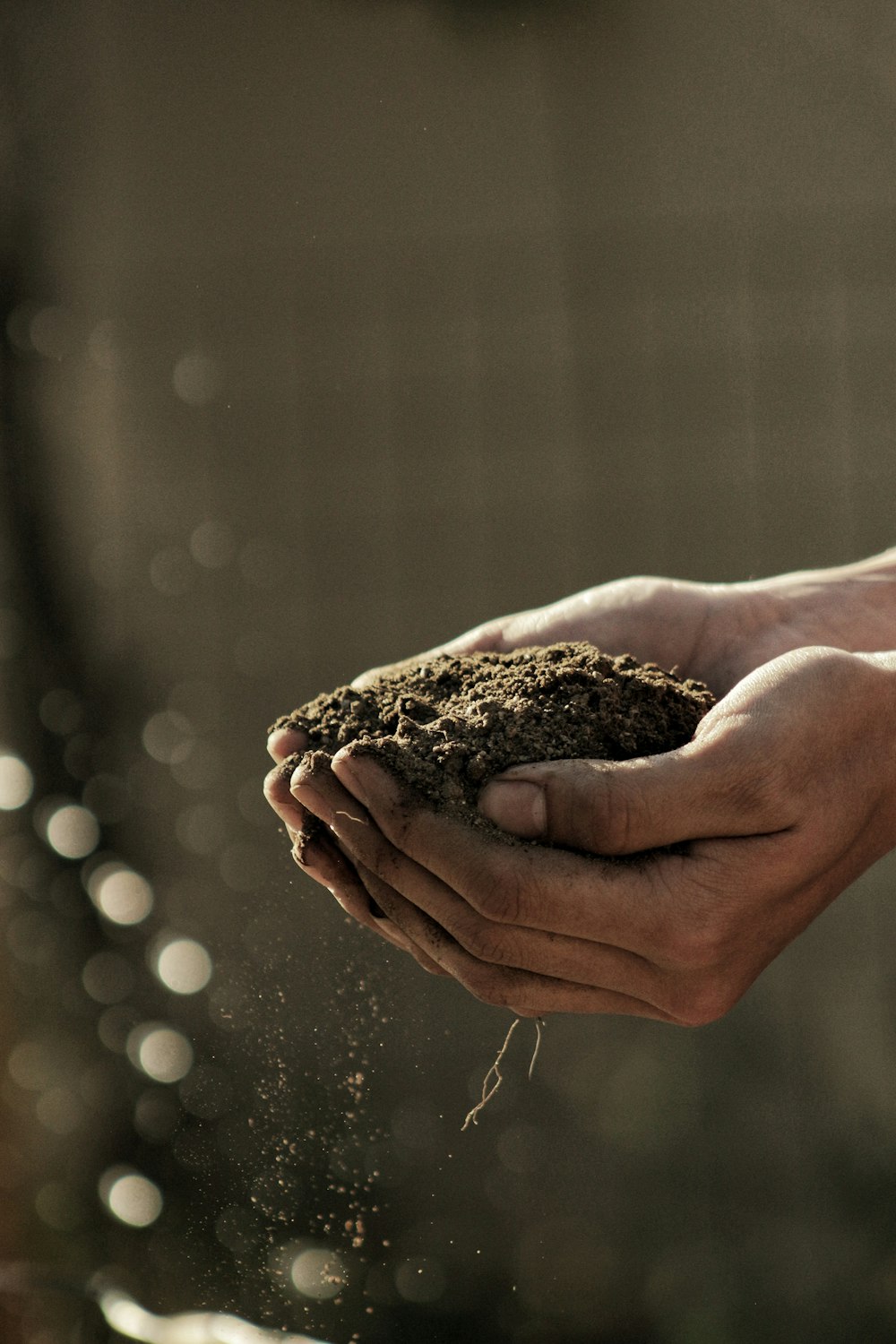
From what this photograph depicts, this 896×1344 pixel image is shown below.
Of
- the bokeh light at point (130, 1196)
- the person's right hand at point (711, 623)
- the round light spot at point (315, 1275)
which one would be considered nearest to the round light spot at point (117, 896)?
the bokeh light at point (130, 1196)

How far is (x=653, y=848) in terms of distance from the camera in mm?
1219

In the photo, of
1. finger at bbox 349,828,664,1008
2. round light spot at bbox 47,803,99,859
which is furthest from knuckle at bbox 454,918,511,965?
round light spot at bbox 47,803,99,859

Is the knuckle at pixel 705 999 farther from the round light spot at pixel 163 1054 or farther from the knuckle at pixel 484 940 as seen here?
the round light spot at pixel 163 1054

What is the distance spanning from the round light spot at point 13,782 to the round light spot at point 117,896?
326mm

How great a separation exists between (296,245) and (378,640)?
1162 millimetres

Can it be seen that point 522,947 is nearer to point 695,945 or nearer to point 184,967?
point 695,945

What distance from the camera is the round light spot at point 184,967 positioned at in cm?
307

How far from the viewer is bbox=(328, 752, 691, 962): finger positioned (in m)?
1.15

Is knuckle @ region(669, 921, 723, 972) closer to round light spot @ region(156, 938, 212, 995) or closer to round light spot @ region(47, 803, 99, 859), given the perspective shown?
round light spot @ region(156, 938, 212, 995)

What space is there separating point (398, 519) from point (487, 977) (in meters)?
2.00

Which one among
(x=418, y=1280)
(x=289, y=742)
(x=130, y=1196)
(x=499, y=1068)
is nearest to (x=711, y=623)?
(x=289, y=742)

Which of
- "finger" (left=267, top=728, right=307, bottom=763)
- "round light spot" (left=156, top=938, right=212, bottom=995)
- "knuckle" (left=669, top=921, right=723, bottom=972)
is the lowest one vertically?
"round light spot" (left=156, top=938, right=212, bottom=995)

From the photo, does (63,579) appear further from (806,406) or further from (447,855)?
(447,855)

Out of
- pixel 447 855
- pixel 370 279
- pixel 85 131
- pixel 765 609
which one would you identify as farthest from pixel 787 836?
pixel 85 131
